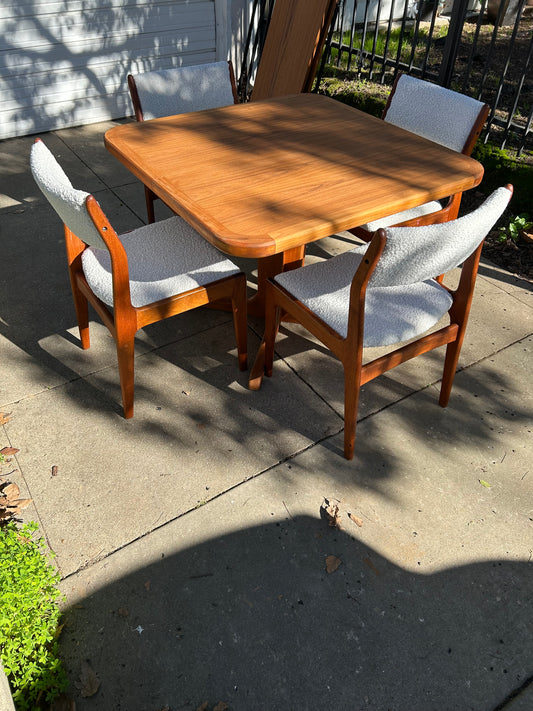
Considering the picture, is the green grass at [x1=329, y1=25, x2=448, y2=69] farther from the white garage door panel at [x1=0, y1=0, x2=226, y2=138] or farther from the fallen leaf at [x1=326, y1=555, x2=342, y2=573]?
the fallen leaf at [x1=326, y1=555, x2=342, y2=573]

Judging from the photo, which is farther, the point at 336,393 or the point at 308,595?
the point at 336,393

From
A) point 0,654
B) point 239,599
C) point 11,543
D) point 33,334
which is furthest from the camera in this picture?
point 33,334

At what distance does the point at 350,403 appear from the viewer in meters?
2.46

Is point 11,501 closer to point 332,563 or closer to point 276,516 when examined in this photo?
point 276,516

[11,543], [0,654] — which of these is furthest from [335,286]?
[0,654]

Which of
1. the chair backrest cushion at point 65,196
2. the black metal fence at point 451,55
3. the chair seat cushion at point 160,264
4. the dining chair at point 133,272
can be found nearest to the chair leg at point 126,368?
the dining chair at point 133,272

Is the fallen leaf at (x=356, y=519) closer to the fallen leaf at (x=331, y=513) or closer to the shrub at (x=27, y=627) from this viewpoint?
the fallen leaf at (x=331, y=513)

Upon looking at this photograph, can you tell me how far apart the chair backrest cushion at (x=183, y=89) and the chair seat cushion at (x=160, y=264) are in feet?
3.24

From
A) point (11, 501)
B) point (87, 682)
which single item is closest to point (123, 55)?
point (11, 501)

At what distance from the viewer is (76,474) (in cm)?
250

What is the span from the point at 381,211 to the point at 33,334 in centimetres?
202

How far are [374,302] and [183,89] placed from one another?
1.99m

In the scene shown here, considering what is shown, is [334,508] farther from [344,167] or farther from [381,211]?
[344,167]

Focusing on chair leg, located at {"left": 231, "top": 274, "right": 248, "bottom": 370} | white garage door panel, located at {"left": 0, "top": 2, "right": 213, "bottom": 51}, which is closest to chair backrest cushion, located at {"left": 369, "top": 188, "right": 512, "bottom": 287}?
chair leg, located at {"left": 231, "top": 274, "right": 248, "bottom": 370}
